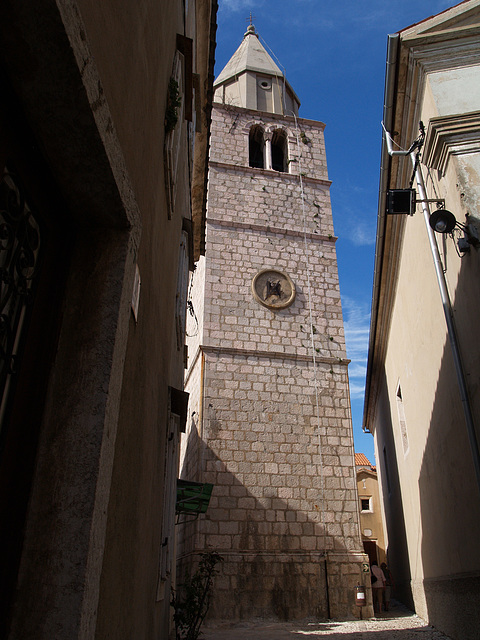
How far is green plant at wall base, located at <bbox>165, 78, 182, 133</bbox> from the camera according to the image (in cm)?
410

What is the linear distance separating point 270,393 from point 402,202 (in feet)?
19.9

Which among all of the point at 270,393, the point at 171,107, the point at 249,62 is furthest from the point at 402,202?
the point at 249,62

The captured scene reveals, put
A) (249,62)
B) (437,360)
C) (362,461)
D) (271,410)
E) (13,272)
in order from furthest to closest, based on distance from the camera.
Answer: (362,461), (249,62), (271,410), (437,360), (13,272)

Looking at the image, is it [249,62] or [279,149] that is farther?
[249,62]


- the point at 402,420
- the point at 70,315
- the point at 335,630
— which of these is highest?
the point at 402,420

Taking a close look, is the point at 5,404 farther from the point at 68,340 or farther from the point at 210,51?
the point at 210,51

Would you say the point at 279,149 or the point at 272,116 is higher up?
the point at 272,116

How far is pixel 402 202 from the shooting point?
660 cm

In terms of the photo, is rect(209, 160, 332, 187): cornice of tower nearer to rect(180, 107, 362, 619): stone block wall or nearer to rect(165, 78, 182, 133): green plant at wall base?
rect(180, 107, 362, 619): stone block wall

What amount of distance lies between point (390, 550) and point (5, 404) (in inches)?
625

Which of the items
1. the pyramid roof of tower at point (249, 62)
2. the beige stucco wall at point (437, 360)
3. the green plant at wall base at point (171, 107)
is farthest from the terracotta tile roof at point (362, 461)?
the green plant at wall base at point (171, 107)

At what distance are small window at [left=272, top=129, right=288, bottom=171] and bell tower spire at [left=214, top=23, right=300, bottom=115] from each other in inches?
74.7

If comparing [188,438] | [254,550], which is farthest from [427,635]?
[188,438]

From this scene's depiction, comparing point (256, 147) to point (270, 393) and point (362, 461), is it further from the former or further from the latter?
point (362, 461)
